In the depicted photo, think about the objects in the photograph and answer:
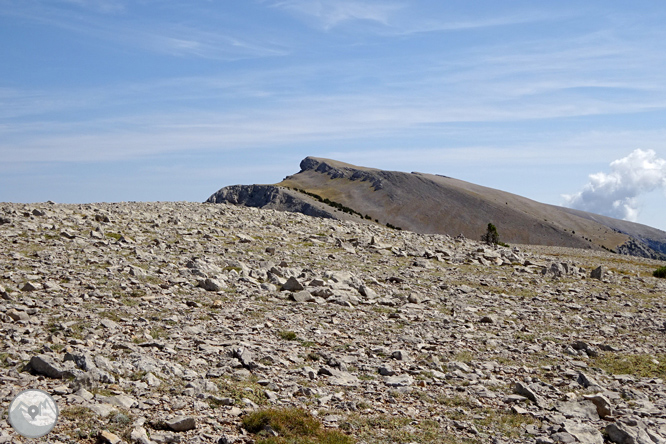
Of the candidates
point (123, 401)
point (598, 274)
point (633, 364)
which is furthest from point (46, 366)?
point (598, 274)

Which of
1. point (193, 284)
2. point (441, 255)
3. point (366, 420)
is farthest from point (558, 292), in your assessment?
point (366, 420)

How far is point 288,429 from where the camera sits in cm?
941

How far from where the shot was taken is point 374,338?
17.0 m

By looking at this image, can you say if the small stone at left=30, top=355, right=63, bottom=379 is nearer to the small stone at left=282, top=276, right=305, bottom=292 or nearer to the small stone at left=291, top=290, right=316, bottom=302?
the small stone at left=291, top=290, right=316, bottom=302

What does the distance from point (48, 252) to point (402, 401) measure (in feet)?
64.6

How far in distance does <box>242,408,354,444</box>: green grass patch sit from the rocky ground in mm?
308

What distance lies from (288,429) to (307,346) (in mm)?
5868

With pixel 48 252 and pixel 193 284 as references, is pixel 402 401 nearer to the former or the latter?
pixel 193 284

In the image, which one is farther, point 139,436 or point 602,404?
point 602,404

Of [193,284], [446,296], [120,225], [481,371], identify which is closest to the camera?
[481,371]

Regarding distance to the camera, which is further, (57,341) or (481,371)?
(481,371)

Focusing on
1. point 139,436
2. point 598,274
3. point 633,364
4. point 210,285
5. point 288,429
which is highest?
point 598,274

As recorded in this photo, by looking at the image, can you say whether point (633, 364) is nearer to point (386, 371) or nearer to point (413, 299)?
point (386, 371)

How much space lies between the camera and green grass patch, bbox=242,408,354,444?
30.0 ft
